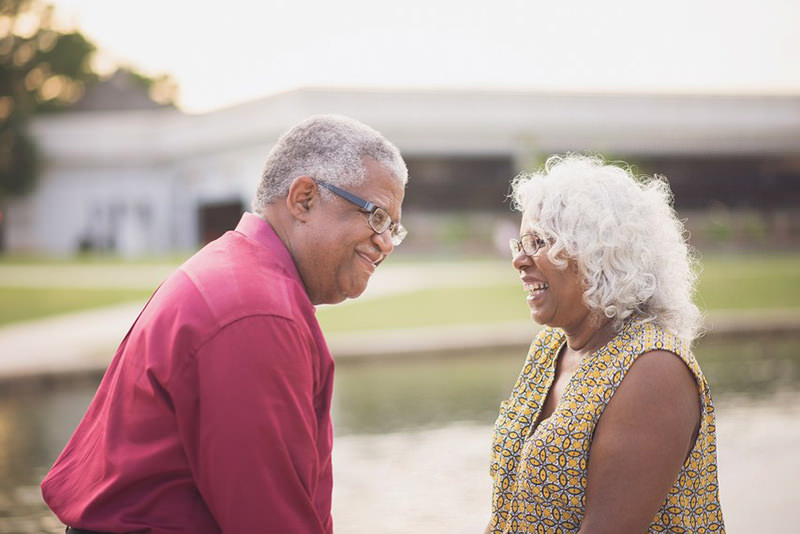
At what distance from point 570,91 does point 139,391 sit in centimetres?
3800

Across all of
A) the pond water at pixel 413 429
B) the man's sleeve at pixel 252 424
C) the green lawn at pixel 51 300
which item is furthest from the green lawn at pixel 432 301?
the man's sleeve at pixel 252 424

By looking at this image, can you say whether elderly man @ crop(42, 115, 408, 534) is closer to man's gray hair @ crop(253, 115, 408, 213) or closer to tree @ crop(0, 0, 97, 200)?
man's gray hair @ crop(253, 115, 408, 213)

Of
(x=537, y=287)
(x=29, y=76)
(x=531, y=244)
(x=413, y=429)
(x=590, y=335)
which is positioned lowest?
(x=413, y=429)

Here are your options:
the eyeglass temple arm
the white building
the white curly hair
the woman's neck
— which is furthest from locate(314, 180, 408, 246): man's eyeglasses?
the white building

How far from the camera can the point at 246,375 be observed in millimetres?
1716

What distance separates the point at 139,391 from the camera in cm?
185

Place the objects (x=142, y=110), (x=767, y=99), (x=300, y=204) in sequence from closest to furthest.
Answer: (x=300, y=204) < (x=767, y=99) < (x=142, y=110)

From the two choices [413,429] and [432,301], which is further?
[432,301]

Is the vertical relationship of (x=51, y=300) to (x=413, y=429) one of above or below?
above

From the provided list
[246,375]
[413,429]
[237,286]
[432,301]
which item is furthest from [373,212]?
[432,301]

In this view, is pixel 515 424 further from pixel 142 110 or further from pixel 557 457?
pixel 142 110

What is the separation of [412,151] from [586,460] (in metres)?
36.1

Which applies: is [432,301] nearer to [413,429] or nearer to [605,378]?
[413,429]

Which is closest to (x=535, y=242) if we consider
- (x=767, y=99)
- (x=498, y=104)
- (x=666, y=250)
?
(x=666, y=250)
